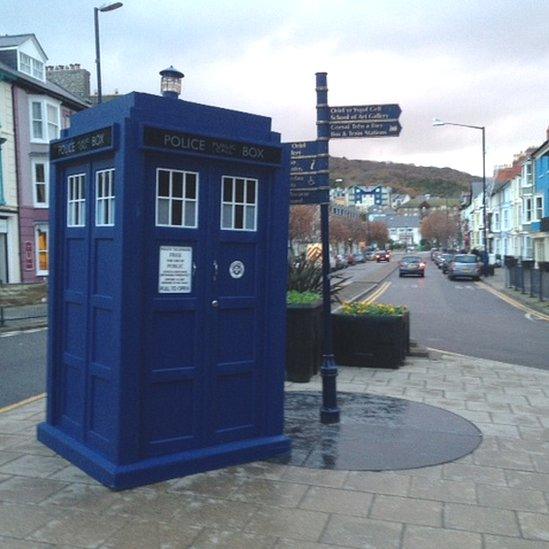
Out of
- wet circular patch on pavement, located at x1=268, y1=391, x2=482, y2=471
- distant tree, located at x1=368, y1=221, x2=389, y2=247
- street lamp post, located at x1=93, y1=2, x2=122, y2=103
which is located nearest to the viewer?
wet circular patch on pavement, located at x1=268, y1=391, x2=482, y2=471

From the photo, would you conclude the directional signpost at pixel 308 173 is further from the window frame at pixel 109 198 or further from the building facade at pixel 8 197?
the building facade at pixel 8 197

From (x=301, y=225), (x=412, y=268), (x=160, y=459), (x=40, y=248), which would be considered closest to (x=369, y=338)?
(x=160, y=459)

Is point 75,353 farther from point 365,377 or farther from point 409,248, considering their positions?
point 409,248

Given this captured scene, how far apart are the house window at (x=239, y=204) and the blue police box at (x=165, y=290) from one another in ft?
0.04

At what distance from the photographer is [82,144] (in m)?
4.99

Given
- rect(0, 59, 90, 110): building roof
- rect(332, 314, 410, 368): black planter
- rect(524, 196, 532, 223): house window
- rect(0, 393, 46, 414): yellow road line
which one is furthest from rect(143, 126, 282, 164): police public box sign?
rect(524, 196, 532, 223): house window

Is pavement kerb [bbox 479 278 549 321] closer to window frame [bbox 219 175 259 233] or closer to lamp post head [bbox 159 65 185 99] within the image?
window frame [bbox 219 175 259 233]

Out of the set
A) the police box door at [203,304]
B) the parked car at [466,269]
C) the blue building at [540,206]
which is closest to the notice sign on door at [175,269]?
the police box door at [203,304]

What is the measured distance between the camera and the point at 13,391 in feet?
27.5

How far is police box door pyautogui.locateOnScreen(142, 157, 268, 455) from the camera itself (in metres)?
4.77

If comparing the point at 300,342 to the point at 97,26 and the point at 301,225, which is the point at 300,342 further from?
the point at 301,225

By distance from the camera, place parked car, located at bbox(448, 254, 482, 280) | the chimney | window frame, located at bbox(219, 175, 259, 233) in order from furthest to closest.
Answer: parked car, located at bbox(448, 254, 482, 280), the chimney, window frame, located at bbox(219, 175, 259, 233)

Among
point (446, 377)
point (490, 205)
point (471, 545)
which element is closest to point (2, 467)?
point (471, 545)

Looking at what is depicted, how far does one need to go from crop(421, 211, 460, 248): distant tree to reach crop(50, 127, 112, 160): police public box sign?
385 feet
